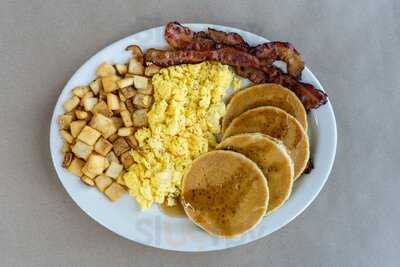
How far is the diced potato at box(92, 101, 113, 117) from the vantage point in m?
1.99

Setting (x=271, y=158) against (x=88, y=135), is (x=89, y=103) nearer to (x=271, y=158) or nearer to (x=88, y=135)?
(x=88, y=135)

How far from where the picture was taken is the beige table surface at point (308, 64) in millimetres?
2105

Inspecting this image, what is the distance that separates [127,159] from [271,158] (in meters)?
0.63

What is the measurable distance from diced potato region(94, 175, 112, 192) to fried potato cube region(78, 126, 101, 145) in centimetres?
16

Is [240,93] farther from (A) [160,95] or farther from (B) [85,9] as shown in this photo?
(B) [85,9]

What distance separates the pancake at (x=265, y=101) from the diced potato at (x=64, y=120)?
69 centimetres

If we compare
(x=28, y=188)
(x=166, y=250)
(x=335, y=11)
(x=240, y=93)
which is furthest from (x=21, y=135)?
(x=335, y=11)

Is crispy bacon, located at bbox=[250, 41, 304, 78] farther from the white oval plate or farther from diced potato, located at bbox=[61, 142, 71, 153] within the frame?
diced potato, located at bbox=[61, 142, 71, 153]

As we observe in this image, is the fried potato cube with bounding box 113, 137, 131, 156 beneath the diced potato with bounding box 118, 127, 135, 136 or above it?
beneath

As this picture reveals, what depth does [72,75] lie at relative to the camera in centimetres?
214

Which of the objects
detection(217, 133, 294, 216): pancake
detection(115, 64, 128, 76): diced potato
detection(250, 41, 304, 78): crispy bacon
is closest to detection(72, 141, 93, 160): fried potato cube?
detection(115, 64, 128, 76): diced potato

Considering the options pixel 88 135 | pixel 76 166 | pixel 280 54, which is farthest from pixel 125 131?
pixel 280 54

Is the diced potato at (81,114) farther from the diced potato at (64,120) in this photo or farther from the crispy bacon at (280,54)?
the crispy bacon at (280,54)

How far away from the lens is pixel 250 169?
74.4 inches
